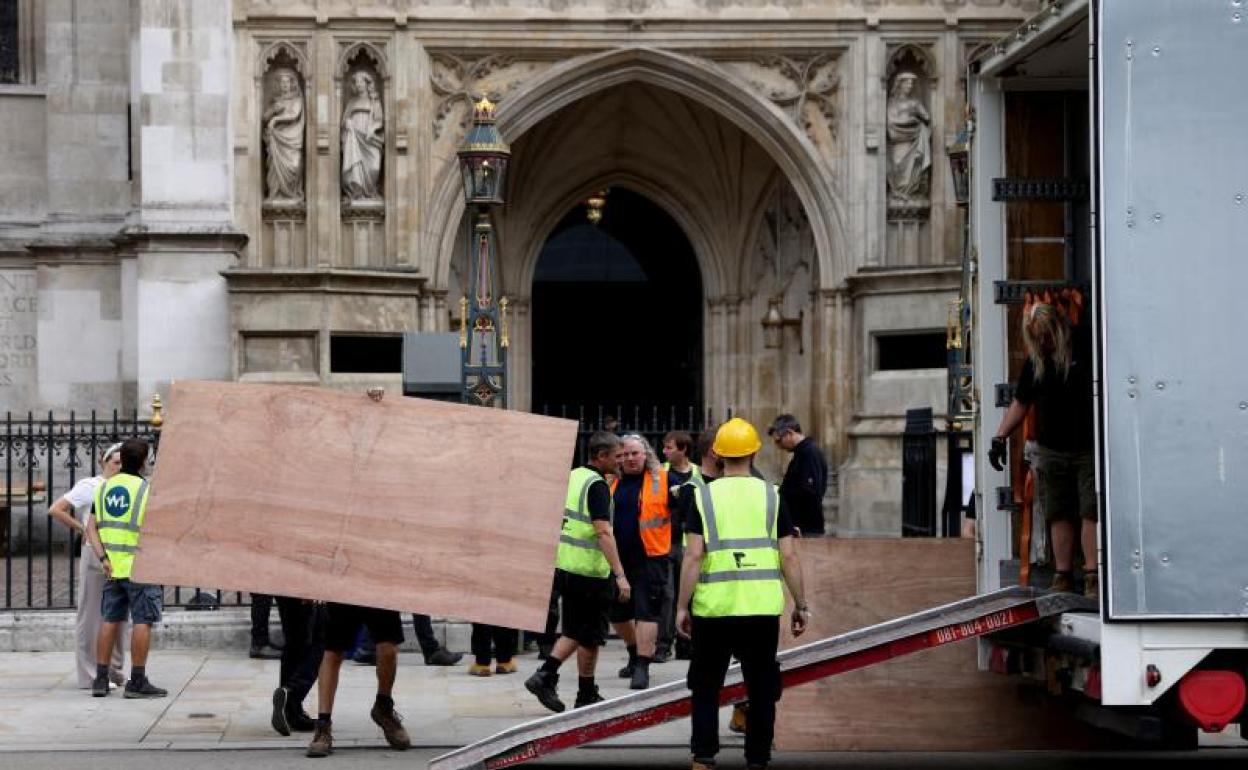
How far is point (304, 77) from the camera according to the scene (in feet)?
82.9

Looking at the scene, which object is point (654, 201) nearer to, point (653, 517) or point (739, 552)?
point (653, 517)

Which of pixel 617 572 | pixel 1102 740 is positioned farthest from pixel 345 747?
pixel 1102 740

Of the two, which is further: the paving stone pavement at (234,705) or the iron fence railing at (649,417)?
the iron fence railing at (649,417)

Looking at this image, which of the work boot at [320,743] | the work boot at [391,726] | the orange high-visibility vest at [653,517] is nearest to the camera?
the work boot at [320,743]

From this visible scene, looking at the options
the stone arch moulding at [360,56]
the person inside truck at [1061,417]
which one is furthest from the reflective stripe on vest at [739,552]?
the stone arch moulding at [360,56]

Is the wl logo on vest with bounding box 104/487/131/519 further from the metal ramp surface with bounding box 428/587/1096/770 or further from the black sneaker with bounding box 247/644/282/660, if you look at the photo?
the metal ramp surface with bounding box 428/587/1096/770

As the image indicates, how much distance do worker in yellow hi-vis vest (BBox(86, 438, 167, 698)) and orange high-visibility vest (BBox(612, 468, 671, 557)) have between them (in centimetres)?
310

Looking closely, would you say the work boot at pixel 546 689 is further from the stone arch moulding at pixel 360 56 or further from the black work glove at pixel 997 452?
the stone arch moulding at pixel 360 56

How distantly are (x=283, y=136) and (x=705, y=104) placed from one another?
4.90 m

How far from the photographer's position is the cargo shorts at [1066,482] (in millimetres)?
10186

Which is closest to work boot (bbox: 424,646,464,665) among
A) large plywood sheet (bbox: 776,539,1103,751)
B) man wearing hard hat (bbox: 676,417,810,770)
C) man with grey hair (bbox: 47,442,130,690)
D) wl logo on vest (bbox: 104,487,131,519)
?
man with grey hair (bbox: 47,442,130,690)

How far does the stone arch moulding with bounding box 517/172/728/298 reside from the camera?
2973 cm

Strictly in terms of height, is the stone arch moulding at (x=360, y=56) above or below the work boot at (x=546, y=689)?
above

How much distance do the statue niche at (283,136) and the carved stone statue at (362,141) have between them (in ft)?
1.63
